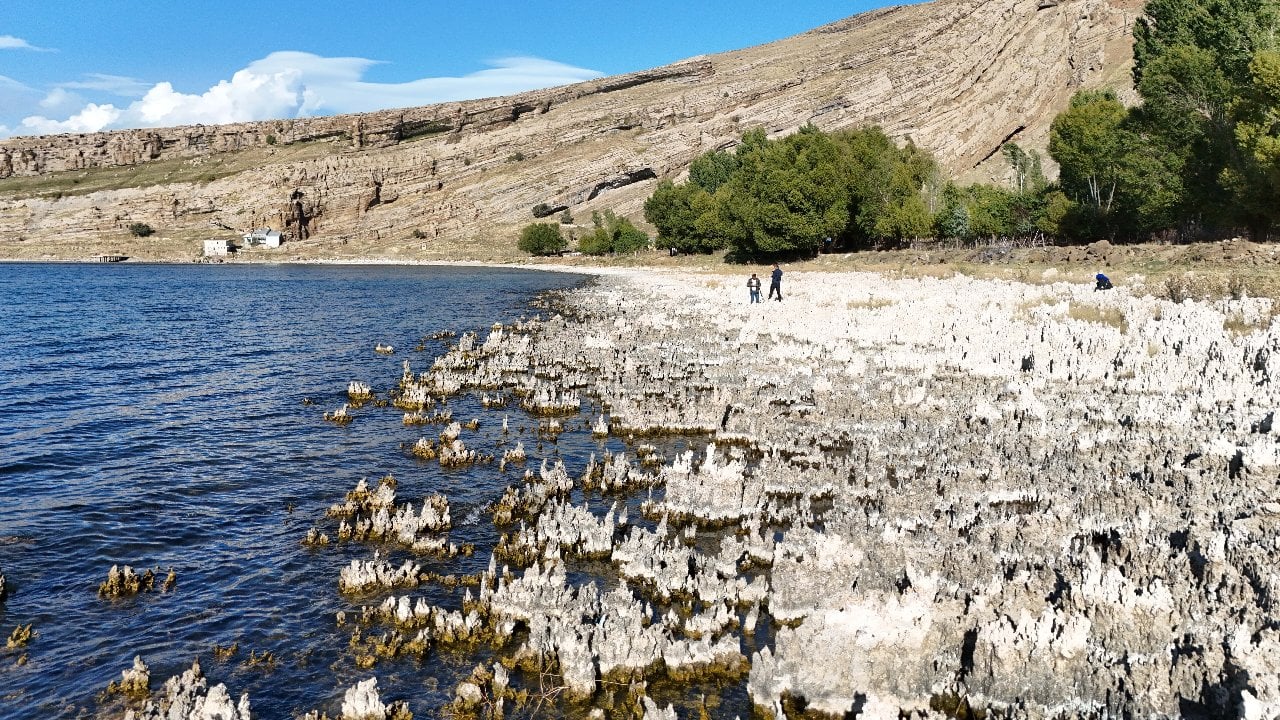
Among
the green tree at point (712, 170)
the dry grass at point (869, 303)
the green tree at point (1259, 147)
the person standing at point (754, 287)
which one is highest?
the green tree at point (712, 170)

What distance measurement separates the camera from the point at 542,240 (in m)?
141

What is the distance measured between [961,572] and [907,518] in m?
2.00

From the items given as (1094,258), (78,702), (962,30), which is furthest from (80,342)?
(962,30)

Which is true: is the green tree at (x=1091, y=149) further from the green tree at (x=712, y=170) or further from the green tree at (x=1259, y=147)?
the green tree at (x=712, y=170)

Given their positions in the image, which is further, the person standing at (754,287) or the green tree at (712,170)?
the green tree at (712,170)

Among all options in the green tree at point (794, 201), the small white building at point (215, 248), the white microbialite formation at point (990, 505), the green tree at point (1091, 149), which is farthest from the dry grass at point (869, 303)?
the small white building at point (215, 248)

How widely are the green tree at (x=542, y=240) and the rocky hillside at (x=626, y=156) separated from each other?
325 inches

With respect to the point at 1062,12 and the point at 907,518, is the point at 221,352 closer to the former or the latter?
the point at 907,518

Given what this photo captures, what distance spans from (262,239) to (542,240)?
241 ft

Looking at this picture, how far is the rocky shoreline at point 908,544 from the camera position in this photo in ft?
24.6

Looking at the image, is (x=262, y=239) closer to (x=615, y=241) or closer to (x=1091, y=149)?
(x=615, y=241)

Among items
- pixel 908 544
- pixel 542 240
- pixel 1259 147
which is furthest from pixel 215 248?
pixel 908 544

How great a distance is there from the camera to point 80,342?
123 feet

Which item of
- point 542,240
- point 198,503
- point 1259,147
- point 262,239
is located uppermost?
point 262,239
